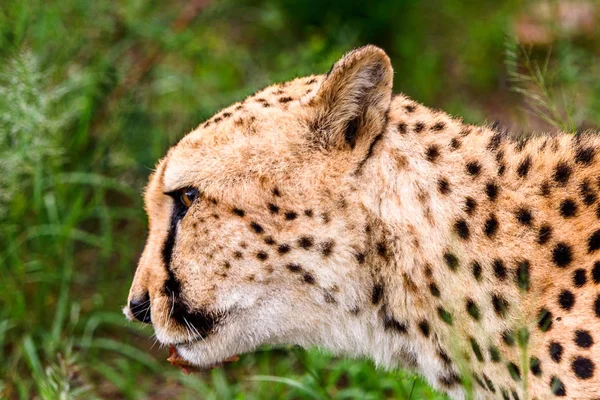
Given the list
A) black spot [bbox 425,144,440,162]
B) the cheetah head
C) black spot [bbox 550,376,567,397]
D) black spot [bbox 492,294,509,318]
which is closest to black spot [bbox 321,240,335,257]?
the cheetah head

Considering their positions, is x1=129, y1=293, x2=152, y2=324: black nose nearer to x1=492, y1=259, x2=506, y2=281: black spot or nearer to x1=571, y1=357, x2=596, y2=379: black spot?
x1=492, y1=259, x2=506, y2=281: black spot

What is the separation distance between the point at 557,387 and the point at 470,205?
1.79 feet

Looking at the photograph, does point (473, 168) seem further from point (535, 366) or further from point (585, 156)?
point (535, 366)

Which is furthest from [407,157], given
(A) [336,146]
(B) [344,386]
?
(B) [344,386]

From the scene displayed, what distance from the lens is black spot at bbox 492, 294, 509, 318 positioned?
2410mm

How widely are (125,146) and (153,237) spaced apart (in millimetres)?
1975

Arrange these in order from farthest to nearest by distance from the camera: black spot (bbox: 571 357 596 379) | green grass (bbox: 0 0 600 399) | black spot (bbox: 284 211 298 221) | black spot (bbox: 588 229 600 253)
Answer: green grass (bbox: 0 0 600 399)
black spot (bbox: 284 211 298 221)
black spot (bbox: 588 229 600 253)
black spot (bbox: 571 357 596 379)

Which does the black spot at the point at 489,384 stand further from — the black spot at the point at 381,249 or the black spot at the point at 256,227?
the black spot at the point at 256,227

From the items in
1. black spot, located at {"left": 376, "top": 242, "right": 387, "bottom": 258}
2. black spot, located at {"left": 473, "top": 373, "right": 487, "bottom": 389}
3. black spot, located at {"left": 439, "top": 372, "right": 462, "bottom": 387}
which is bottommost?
black spot, located at {"left": 439, "top": 372, "right": 462, "bottom": 387}

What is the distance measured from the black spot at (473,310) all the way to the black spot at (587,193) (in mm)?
415

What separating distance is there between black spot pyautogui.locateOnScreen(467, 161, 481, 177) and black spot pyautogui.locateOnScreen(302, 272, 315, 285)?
1.79ft

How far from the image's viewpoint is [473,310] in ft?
8.02

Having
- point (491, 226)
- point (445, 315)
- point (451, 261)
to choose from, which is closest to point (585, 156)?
point (491, 226)

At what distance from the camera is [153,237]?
9.16 ft
